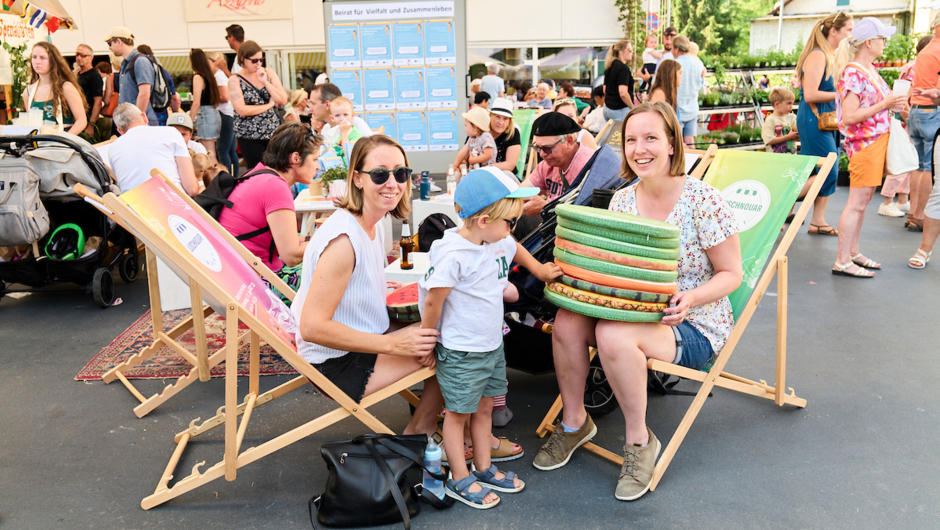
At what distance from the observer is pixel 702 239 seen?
8.64 ft

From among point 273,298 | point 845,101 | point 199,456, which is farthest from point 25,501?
point 845,101

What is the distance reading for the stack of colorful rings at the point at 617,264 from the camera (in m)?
2.35

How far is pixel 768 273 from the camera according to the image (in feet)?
9.55

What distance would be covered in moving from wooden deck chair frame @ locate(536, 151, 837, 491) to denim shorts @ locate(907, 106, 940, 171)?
4052mm

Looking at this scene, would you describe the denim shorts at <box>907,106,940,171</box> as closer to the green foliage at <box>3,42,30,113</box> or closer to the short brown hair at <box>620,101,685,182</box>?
the short brown hair at <box>620,101,685,182</box>

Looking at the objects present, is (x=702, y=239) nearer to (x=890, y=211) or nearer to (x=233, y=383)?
(x=233, y=383)

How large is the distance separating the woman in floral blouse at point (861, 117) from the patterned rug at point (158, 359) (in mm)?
4332

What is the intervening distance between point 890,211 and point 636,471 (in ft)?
21.3

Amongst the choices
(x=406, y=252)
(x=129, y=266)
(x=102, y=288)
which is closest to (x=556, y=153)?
(x=406, y=252)

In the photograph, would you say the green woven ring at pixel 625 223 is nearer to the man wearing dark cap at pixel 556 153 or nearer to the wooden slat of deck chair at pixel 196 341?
the man wearing dark cap at pixel 556 153

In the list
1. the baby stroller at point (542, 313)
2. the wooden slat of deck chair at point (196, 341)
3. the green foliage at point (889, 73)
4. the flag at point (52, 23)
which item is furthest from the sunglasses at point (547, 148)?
the flag at point (52, 23)

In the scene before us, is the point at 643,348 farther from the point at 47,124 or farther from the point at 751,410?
the point at 47,124

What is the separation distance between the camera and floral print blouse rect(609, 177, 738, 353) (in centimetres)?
261

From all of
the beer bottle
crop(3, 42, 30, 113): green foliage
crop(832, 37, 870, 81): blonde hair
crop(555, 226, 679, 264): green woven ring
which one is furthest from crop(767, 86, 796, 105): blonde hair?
crop(3, 42, 30, 113): green foliage
